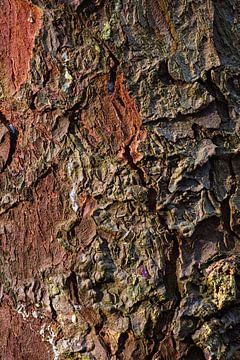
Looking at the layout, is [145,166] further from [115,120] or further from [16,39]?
[16,39]

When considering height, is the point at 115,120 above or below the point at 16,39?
below

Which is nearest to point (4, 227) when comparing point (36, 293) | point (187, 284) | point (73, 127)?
point (36, 293)

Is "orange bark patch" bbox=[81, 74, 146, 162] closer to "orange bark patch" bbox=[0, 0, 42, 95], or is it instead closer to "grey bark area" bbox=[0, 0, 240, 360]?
"grey bark area" bbox=[0, 0, 240, 360]

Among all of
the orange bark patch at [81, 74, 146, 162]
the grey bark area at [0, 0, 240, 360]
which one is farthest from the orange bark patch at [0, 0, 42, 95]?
the orange bark patch at [81, 74, 146, 162]

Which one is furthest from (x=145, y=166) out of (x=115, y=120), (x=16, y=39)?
(x=16, y=39)

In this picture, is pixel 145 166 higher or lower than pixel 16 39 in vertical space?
lower

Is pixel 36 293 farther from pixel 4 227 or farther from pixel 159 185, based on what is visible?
pixel 159 185

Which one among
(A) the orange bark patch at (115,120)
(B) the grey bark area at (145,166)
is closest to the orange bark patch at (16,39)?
(B) the grey bark area at (145,166)
